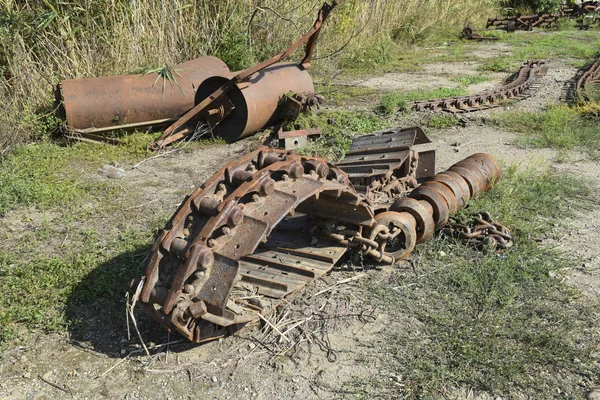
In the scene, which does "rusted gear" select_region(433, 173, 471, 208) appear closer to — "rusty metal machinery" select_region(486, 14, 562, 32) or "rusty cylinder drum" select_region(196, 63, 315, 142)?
"rusty cylinder drum" select_region(196, 63, 315, 142)

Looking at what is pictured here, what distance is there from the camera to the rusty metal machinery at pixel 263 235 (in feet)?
8.98

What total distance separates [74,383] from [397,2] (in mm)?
12763

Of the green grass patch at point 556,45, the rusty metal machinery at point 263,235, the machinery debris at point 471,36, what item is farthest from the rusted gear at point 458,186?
the machinery debris at point 471,36

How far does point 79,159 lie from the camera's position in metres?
6.40

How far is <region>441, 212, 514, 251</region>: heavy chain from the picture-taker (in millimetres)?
3961

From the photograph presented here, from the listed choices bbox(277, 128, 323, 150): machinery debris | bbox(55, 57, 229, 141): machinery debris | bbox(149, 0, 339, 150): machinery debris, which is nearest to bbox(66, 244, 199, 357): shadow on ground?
bbox(277, 128, 323, 150): machinery debris

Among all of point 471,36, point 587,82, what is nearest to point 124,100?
point 587,82

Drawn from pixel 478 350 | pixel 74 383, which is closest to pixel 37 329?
pixel 74 383

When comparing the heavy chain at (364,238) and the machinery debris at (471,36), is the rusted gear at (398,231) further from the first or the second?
the machinery debris at (471,36)

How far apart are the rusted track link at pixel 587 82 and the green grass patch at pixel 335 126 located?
132 inches

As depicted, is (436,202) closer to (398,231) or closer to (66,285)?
(398,231)

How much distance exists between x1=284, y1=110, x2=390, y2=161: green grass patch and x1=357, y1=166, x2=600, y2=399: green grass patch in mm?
2433

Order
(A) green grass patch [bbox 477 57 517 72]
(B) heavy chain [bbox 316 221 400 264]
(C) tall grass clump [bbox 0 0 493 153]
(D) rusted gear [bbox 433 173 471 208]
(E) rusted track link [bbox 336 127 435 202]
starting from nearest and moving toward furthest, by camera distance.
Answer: (B) heavy chain [bbox 316 221 400 264] → (D) rusted gear [bbox 433 173 471 208] → (E) rusted track link [bbox 336 127 435 202] → (C) tall grass clump [bbox 0 0 493 153] → (A) green grass patch [bbox 477 57 517 72]

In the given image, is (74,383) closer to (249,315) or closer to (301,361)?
(249,315)
